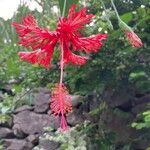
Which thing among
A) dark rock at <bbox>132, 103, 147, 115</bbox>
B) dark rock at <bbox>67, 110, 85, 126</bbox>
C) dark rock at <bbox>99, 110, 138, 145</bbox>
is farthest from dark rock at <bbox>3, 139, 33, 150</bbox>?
dark rock at <bbox>132, 103, 147, 115</bbox>

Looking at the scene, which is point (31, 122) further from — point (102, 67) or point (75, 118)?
point (102, 67)

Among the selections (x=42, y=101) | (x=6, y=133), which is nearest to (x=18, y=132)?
(x=6, y=133)

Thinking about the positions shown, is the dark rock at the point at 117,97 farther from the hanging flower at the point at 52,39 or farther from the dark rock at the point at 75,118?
the hanging flower at the point at 52,39

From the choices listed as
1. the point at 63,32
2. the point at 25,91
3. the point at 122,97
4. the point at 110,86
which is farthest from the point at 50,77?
the point at 63,32

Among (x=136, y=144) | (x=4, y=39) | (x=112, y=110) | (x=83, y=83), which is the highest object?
(x=4, y=39)

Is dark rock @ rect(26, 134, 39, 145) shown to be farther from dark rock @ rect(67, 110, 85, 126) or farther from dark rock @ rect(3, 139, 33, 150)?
dark rock @ rect(67, 110, 85, 126)

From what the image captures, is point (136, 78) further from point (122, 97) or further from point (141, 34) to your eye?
point (122, 97)
